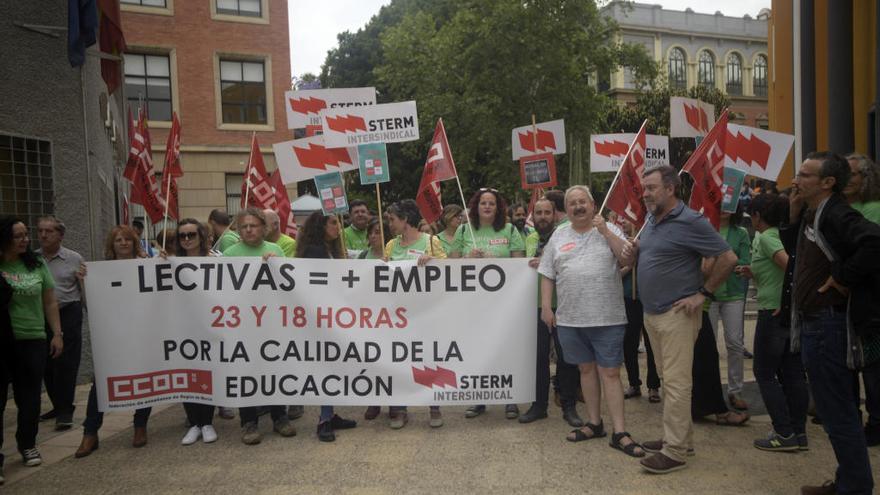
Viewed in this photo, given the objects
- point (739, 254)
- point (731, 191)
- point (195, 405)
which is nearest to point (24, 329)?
point (195, 405)

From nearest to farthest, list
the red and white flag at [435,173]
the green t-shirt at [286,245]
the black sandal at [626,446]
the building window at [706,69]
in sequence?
the black sandal at [626,446], the red and white flag at [435,173], the green t-shirt at [286,245], the building window at [706,69]

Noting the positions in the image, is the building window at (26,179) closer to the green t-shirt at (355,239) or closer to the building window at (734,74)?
the green t-shirt at (355,239)

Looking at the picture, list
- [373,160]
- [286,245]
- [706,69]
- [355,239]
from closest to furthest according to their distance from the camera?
[373,160], [286,245], [355,239], [706,69]

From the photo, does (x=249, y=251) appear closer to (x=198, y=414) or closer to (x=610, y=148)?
(x=198, y=414)

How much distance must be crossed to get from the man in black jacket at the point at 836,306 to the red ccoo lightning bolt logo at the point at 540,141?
594cm

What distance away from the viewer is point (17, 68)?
324 inches

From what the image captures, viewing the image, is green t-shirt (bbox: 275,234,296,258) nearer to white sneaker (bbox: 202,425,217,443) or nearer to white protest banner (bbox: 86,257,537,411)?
white protest banner (bbox: 86,257,537,411)

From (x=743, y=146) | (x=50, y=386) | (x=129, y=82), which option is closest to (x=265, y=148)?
(x=129, y=82)

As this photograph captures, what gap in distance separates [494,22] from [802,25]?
10184 mm

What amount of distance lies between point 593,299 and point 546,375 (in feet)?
3.94

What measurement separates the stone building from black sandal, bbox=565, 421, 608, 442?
51.7m

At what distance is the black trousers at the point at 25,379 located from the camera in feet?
17.1

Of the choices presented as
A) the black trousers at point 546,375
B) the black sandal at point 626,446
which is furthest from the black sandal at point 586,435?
the black trousers at point 546,375

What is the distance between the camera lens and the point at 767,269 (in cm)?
552
